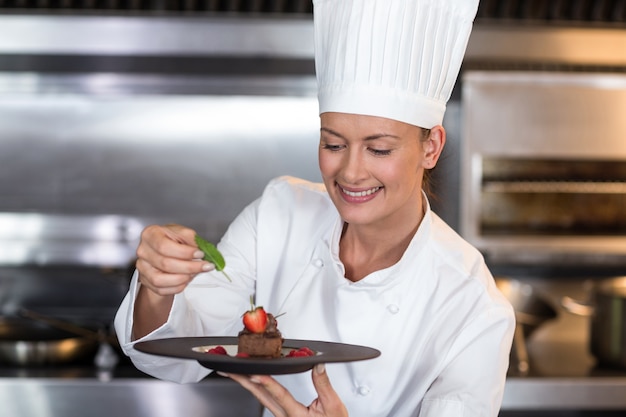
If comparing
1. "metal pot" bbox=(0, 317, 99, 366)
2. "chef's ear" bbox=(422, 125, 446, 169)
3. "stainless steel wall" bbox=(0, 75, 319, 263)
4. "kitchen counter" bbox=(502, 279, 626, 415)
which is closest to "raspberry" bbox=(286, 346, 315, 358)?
"chef's ear" bbox=(422, 125, 446, 169)

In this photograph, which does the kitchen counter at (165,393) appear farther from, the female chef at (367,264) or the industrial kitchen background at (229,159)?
the female chef at (367,264)

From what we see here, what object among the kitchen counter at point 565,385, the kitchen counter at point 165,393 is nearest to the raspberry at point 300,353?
the kitchen counter at point 165,393

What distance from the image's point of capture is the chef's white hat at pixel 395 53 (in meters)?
1.89

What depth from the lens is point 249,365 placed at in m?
1.49

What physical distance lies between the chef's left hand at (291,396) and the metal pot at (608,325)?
207 cm

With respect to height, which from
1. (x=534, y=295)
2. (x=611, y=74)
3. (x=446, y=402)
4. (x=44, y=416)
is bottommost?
(x=44, y=416)

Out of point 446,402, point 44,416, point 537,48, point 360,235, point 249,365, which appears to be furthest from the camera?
point 537,48

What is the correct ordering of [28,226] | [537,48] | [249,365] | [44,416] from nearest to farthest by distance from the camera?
[249,365] < [44,416] < [537,48] < [28,226]

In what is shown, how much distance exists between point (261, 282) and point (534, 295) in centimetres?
181

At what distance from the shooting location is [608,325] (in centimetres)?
351

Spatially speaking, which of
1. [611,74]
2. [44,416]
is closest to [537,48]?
[611,74]

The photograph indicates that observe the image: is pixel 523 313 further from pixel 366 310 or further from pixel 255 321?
pixel 255 321

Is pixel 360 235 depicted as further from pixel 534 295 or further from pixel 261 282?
pixel 534 295

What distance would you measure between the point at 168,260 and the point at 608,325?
239cm
